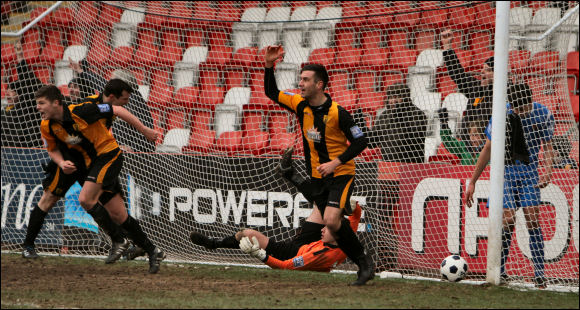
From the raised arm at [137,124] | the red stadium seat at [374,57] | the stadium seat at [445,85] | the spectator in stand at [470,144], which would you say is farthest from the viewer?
the red stadium seat at [374,57]

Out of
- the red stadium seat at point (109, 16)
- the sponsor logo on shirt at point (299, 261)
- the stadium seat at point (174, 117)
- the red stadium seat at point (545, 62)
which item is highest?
the red stadium seat at point (109, 16)

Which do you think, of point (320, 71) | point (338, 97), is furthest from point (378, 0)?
point (320, 71)

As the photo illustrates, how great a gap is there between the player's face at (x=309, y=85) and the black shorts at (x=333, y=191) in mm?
673

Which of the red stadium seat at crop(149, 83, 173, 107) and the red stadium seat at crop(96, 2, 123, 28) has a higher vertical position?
the red stadium seat at crop(96, 2, 123, 28)

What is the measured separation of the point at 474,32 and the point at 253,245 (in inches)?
150

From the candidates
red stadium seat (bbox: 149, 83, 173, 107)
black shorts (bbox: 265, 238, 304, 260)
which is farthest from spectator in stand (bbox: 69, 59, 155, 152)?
black shorts (bbox: 265, 238, 304, 260)

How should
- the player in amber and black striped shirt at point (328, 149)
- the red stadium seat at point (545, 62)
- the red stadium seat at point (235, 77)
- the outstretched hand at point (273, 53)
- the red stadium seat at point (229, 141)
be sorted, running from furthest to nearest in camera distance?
the red stadium seat at point (235, 77), the red stadium seat at point (229, 141), the red stadium seat at point (545, 62), the outstretched hand at point (273, 53), the player in amber and black striped shirt at point (328, 149)

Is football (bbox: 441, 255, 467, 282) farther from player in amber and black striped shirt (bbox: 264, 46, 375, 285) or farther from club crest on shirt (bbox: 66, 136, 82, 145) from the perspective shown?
club crest on shirt (bbox: 66, 136, 82, 145)

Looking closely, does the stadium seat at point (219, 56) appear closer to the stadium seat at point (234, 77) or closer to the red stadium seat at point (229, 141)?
the stadium seat at point (234, 77)

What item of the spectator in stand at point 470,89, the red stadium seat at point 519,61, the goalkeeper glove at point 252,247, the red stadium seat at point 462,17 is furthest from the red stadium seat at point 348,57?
the goalkeeper glove at point 252,247

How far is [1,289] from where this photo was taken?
537 cm

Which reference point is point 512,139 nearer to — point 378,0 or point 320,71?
point 320,71

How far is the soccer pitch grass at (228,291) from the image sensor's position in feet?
15.8

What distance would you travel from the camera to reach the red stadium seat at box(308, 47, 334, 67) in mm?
8984
